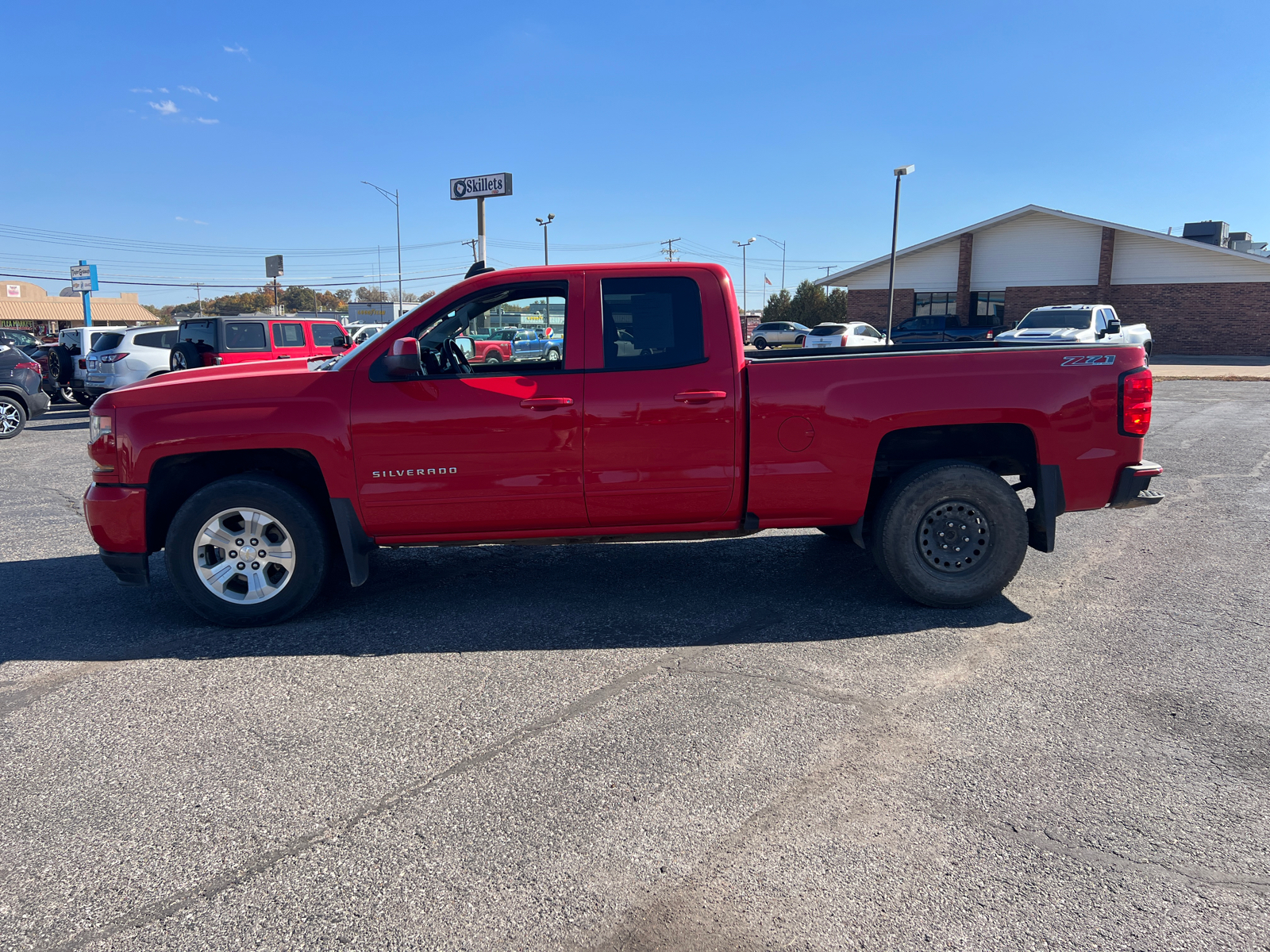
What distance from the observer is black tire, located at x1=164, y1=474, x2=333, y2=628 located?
191 inches

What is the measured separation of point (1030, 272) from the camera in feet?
137

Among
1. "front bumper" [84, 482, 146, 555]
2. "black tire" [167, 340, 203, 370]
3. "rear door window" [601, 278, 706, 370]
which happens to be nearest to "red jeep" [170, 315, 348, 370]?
"black tire" [167, 340, 203, 370]

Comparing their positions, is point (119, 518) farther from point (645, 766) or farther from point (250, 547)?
point (645, 766)

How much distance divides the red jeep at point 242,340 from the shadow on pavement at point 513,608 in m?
8.84

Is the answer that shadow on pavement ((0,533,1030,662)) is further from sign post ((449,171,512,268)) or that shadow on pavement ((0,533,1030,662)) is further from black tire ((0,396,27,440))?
sign post ((449,171,512,268))

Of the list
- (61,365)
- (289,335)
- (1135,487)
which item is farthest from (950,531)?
(61,365)

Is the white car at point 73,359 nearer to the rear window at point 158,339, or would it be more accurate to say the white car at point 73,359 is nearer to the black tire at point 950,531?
the rear window at point 158,339

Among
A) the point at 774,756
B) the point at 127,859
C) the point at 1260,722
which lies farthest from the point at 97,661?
the point at 1260,722

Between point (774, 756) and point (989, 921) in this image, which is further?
point (774, 756)

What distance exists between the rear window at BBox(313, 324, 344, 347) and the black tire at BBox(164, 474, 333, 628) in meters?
12.0

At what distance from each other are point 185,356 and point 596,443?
11995 millimetres

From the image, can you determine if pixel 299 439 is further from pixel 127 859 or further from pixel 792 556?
pixel 792 556

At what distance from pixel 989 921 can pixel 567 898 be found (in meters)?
1.23

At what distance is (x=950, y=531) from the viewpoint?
5.12 metres
